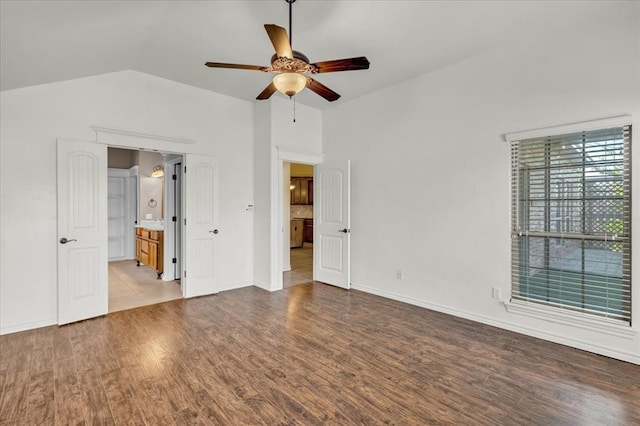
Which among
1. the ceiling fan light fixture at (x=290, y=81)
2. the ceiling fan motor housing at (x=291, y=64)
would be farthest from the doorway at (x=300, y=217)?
the ceiling fan motor housing at (x=291, y=64)

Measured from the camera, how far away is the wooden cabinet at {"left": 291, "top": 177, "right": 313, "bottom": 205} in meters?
10.6

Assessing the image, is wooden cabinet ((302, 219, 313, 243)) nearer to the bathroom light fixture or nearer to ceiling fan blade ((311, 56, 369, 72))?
the bathroom light fixture

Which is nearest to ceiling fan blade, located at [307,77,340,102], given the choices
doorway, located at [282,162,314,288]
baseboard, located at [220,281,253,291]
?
baseboard, located at [220,281,253,291]

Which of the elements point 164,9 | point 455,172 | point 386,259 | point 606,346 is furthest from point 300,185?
point 606,346

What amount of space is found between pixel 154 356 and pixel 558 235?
4046 mm

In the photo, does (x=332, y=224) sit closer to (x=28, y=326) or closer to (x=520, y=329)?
(x=520, y=329)

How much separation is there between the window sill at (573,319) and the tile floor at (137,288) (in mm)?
4423

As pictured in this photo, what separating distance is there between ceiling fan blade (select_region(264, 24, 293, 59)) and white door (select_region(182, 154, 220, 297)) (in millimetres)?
2899

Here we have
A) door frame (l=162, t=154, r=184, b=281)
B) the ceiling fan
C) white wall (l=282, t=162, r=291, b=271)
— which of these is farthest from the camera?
white wall (l=282, t=162, r=291, b=271)

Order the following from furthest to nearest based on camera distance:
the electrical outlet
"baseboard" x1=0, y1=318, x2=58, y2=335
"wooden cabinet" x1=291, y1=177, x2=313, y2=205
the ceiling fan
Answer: "wooden cabinet" x1=291, y1=177, x2=313, y2=205 < the electrical outlet < "baseboard" x1=0, y1=318, x2=58, y2=335 < the ceiling fan

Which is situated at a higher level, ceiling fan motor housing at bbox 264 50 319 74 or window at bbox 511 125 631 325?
ceiling fan motor housing at bbox 264 50 319 74

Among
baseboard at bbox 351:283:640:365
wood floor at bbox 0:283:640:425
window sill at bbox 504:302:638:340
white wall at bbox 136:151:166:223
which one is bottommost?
wood floor at bbox 0:283:640:425

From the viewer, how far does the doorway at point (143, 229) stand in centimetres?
496

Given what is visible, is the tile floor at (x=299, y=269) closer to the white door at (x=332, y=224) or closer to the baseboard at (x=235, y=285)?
the white door at (x=332, y=224)
